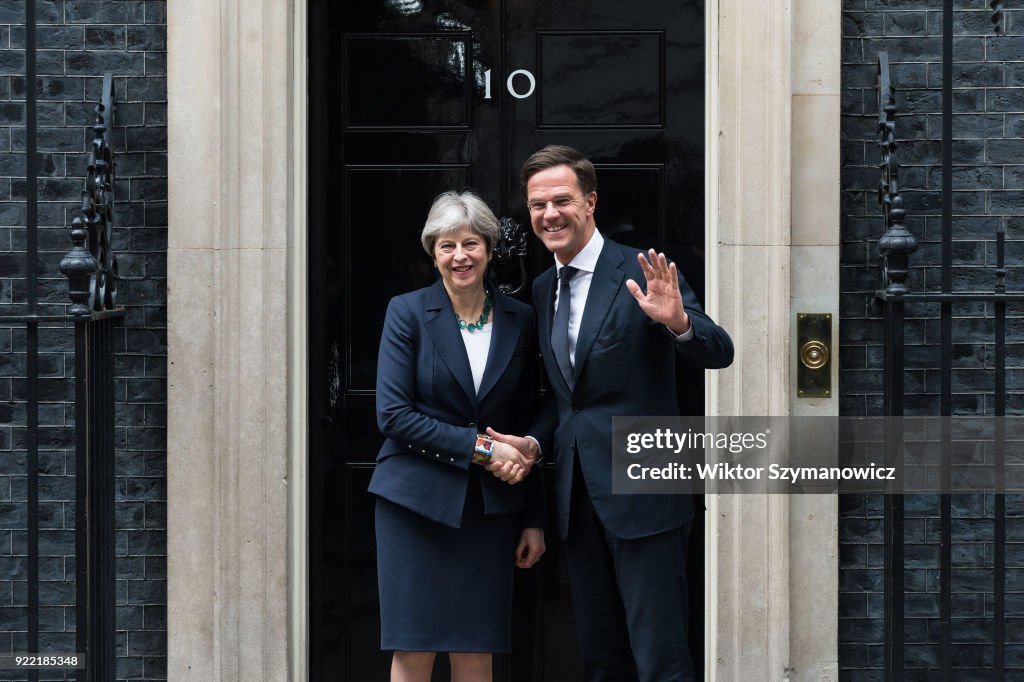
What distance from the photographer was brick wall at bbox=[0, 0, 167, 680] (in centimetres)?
466

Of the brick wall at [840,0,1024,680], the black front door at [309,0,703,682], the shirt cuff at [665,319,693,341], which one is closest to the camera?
the shirt cuff at [665,319,693,341]

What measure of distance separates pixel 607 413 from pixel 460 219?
764 mm

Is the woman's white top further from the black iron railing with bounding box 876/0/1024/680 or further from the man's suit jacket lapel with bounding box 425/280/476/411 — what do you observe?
the black iron railing with bounding box 876/0/1024/680

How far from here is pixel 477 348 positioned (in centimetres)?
394

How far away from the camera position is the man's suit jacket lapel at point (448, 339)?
3.88 metres

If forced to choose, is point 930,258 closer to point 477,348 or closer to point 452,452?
point 477,348

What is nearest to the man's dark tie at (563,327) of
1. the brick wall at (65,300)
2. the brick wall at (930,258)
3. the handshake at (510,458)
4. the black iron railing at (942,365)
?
the handshake at (510,458)

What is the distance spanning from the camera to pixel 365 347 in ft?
16.0

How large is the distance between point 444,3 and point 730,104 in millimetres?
1222

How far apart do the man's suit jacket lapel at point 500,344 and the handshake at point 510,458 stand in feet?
0.51

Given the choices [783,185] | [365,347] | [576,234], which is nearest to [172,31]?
[365,347]

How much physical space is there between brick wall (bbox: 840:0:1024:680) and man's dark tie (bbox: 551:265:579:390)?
1.32 m

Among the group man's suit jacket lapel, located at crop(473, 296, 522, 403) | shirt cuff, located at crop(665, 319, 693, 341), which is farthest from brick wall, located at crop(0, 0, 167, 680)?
shirt cuff, located at crop(665, 319, 693, 341)

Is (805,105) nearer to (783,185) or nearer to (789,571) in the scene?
(783,185)
